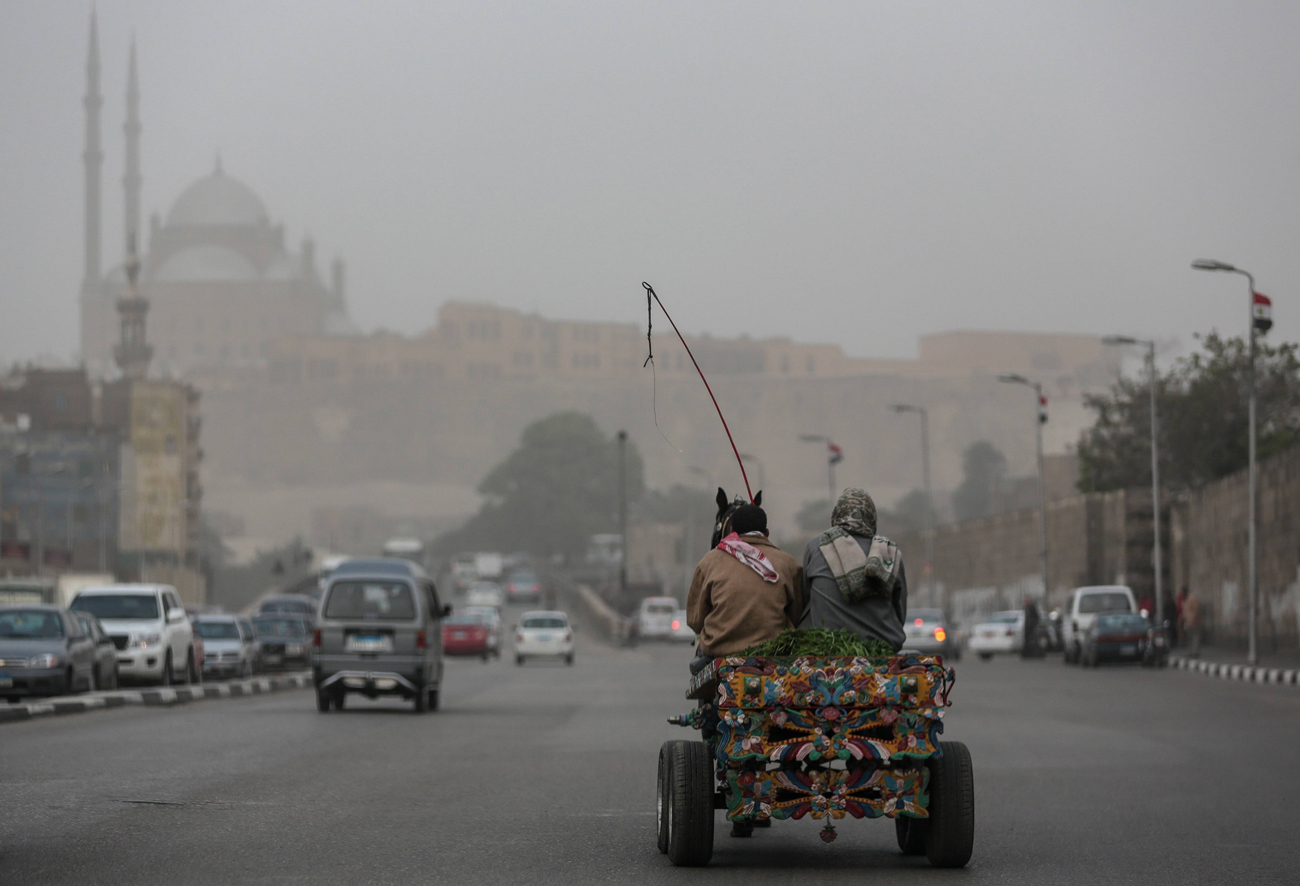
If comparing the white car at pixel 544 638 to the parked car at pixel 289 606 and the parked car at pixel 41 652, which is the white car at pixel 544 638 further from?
the parked car at pixel 41 652

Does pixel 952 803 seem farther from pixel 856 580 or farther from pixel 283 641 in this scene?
pixel 283 641

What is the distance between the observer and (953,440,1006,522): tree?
6427 inches

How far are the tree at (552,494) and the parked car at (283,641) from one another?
→ 10399 centimetres

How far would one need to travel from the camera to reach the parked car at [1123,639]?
36.2 meters

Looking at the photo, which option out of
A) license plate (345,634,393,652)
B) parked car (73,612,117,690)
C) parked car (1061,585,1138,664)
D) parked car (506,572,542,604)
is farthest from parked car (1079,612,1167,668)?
parked car (506,572,542,604)

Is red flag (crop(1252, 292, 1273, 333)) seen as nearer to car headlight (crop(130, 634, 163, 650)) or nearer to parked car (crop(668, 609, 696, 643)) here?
car headlight (crop(130, 634, 163, 650))

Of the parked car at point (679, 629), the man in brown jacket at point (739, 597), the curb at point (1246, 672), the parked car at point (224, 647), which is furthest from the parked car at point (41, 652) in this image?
the parked car at point (679, 629)

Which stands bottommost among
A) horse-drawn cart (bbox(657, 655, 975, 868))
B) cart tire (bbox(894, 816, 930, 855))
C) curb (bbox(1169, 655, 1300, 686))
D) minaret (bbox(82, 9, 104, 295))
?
curb (bbox(1169, 655, 1300, 686))

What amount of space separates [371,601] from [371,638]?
17.0 inches

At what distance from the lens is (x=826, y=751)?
7.86 m

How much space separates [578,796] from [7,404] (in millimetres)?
99355

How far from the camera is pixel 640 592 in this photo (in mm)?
86188

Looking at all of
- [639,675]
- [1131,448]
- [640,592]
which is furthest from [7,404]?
[639,675]

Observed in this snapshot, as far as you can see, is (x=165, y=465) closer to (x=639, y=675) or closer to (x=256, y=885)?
(x=639, y=675)
